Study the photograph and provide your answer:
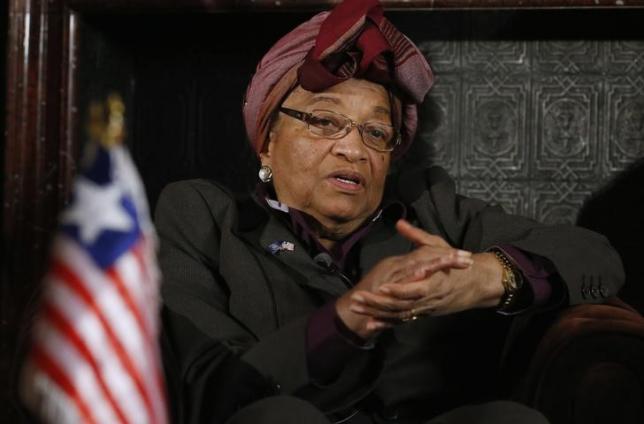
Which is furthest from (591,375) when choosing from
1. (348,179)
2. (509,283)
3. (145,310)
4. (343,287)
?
(145,310)

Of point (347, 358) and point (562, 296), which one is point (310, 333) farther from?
point (562, 296)

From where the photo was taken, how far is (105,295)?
106 cm

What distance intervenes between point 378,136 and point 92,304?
1.01 meters

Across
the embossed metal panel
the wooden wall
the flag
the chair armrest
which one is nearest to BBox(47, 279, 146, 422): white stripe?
the flag

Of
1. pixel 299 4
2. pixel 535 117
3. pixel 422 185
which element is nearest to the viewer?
pixel 422 185

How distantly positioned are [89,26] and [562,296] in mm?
1540

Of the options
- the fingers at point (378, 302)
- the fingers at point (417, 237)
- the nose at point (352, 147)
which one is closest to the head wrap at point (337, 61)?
the nose at point (352, 147)

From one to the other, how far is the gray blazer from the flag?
537 millimetres

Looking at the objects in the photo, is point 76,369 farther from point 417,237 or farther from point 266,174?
point 266,174

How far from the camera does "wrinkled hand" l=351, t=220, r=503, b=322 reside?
4.99ft

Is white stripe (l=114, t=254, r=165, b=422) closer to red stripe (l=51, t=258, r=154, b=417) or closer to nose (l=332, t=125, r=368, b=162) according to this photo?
red stripe (l=51, t=258, r=154, b=417)

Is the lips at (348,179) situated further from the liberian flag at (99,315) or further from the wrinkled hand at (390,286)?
the liberian flag at (99,315)

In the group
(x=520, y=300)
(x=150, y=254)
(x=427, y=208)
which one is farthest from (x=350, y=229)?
(x=150, y=254)

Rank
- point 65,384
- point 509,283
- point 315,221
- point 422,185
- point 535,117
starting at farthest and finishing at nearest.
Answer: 1. point 535,117
2. point 422,185
3. point 315,221
4. point 509,283
5. point 65,384
